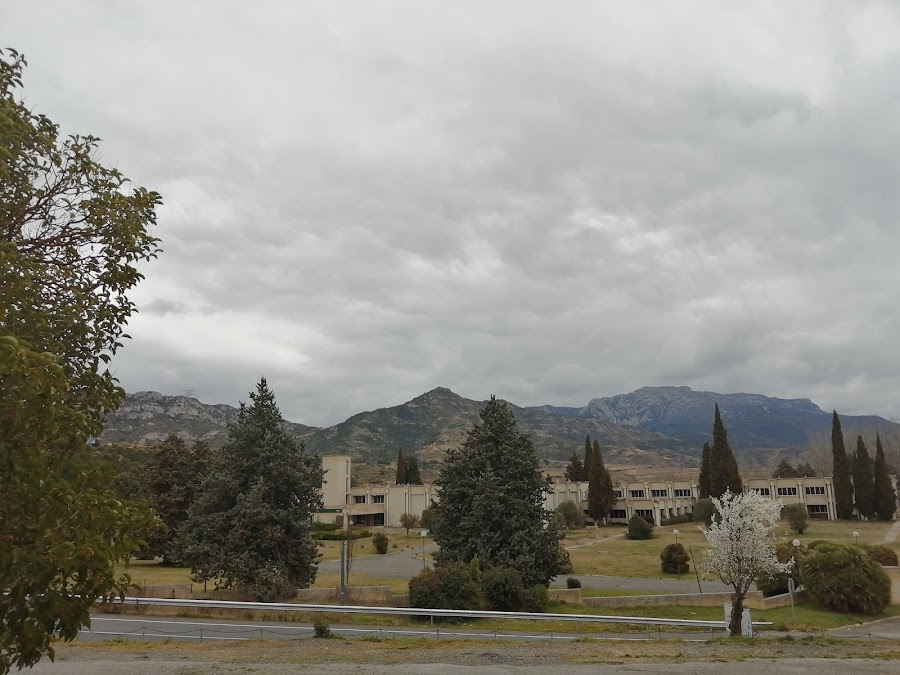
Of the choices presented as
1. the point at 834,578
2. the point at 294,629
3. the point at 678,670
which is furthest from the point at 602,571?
the point at 678,670

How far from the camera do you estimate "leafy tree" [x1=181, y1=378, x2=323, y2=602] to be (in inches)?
1165

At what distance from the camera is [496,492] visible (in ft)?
115

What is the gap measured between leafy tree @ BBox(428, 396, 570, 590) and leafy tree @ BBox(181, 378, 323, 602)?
25.4 ft

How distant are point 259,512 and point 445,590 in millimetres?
9198

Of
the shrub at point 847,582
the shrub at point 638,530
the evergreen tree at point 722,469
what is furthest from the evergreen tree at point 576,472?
the shrub at point 847,582

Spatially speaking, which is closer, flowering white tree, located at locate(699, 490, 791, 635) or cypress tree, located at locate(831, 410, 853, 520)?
flowering white tree, located at locate(699, 490, 791, 635)

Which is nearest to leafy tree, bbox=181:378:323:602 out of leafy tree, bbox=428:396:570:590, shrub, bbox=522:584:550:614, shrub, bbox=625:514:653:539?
leafy tree, bbox=428:396:570:590

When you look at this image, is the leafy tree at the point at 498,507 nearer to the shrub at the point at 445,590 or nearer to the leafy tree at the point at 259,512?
the shrub at the point at 445,590

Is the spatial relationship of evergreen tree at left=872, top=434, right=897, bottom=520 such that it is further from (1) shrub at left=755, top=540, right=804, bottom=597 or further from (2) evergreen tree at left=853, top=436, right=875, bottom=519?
(1) shrub at left=755, top=540, right=804, bottom=597

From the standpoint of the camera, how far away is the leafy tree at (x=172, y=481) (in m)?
47.6

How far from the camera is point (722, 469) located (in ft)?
271

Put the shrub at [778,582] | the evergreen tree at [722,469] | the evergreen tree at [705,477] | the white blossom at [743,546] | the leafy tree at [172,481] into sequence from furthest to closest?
the evergreen tree at [705,477] → the evergreen tree at [722,469] → the leafy tree at [172,481] → the shrub at [778,582] → the white blossom at [743,546]

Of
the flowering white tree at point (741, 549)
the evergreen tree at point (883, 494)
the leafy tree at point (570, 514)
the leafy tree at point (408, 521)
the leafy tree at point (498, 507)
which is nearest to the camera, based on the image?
the flowering white tree at point (741, 549)

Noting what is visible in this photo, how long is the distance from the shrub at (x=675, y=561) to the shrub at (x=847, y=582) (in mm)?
11495
